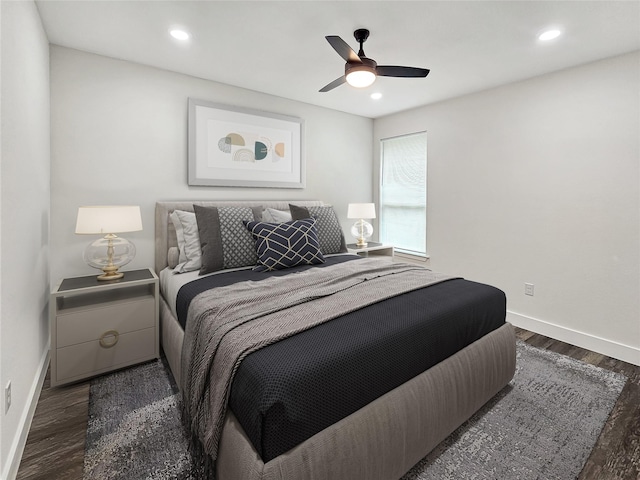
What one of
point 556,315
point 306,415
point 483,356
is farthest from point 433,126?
point 306,415

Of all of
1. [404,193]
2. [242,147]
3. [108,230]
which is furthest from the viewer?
[404,193]

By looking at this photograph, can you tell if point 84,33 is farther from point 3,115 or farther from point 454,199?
point 454,199

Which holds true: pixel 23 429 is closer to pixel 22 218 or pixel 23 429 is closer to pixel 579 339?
pixel 22 218

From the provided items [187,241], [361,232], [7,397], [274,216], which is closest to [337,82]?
[274,216]

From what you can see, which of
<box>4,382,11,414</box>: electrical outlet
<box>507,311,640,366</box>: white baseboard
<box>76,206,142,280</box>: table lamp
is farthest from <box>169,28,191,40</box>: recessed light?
<box>507,311,640,366</box>: white baseboard

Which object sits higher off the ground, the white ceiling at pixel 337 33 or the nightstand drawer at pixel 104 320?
the white ceiling at pixel 337 33

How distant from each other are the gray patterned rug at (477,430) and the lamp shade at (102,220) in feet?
3.47

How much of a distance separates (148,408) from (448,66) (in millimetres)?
3535

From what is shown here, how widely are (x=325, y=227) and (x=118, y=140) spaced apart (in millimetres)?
2003

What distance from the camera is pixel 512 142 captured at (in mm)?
3281

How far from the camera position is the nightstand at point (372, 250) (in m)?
3.91

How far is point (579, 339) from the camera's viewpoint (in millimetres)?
2898

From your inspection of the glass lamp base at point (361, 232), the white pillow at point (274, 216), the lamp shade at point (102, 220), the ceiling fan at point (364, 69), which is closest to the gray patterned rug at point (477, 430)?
the lamp shade at point (102, 220)

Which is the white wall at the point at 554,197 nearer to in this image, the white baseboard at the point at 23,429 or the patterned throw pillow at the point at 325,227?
the patterned throw pillow at the point at 325,227
